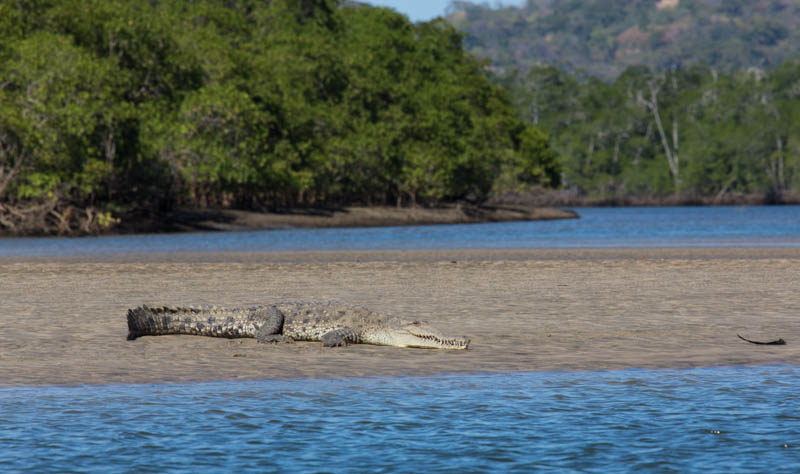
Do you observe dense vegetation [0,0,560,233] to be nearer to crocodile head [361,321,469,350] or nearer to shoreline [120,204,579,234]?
shoreline [120,204,579,234]

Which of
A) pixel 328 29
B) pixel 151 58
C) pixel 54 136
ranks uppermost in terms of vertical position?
pixel 328 29

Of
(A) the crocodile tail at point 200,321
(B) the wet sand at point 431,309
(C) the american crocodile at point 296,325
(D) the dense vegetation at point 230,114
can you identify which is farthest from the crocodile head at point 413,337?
(D) the dense vegetation at point 230,114

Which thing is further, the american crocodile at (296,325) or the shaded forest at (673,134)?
the shaded forest at (673,134)

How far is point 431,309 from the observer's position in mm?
18750

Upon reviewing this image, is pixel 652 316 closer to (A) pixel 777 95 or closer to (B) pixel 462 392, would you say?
(B) pixel 462 392

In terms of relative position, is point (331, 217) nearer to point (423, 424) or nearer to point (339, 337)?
point (339, 337)

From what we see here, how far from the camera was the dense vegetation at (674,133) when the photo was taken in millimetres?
156250

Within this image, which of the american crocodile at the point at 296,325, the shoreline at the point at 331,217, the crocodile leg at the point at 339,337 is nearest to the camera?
the american crocodile at the point at 296,325

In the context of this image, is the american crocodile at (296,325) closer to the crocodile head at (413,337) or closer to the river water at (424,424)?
the crocodile head at (413,337)

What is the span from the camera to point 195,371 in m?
12.5

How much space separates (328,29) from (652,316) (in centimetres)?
9480

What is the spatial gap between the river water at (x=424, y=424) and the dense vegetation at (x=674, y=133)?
147220 millimetres

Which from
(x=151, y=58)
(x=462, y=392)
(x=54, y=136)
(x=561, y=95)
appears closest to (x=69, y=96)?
(x=54, y=136)

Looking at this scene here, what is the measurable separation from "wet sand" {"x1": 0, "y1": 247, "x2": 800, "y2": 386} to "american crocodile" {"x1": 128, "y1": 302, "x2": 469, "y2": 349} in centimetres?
17
